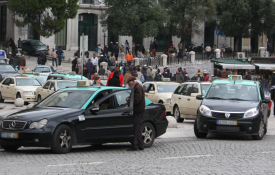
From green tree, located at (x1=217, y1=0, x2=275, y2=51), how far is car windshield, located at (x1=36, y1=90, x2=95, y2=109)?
4422cm

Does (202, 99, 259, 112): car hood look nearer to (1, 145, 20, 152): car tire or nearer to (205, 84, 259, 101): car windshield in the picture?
(205, 84, 259, 101): car windshield

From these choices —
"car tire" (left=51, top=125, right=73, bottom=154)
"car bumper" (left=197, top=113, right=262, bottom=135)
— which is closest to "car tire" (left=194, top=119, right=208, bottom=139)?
"car bumper" (left=197, top=113, right=262, bottom=135)

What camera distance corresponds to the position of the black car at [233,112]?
12703 millimetres

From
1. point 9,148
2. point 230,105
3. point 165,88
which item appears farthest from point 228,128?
point 165,88

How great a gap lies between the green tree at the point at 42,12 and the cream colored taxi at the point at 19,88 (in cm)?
2022

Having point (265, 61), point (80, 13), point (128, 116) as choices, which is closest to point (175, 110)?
point (128, 116)

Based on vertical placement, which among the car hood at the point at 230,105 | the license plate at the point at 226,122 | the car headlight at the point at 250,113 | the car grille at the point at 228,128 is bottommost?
the car grille at the point at 228,128

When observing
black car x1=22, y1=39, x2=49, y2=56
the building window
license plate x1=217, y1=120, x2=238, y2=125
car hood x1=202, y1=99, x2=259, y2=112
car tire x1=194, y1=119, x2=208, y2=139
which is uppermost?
the building window

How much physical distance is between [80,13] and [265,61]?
2208 centimetres

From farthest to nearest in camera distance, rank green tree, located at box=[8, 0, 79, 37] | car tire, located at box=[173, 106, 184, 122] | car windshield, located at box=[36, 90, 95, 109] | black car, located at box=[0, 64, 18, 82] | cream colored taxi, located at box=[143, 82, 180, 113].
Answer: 1. green tree, located at box=[8, 0, 79, 37]
2. black car, located at box=[0, 64, 18, 82]
3. cream colored taxi, located at box=[143, 82, 180, 113]
4. car tire, located at box=[173, 106, 184, 122]
5. car windshield, located at box=[36, 90, 95, 109]

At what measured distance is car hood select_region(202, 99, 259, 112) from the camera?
42.2 ft

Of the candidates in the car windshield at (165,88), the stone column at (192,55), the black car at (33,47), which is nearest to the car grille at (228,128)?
the car windshield at (165,88)

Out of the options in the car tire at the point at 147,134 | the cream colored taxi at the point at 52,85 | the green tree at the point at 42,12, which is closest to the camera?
the car tire at the point at 147,134

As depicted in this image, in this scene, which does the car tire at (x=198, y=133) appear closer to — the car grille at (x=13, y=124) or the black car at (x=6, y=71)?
the car grille at (x=13, y=124)
